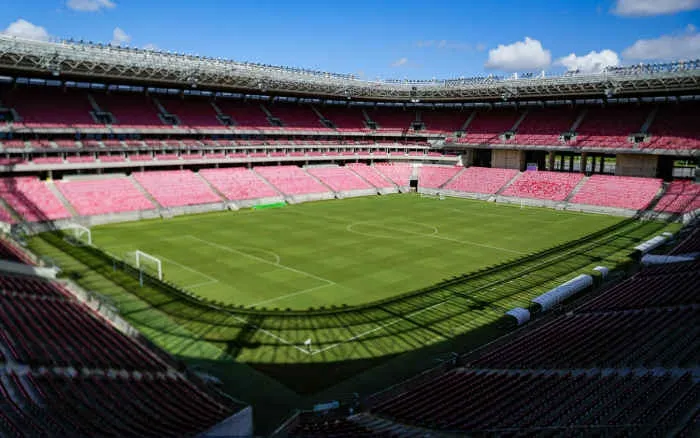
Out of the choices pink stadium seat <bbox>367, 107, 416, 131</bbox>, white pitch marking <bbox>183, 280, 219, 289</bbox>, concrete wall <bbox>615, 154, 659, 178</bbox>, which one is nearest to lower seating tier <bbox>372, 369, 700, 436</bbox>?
white pitch marking <bbox>183, 280, 219, 289</bbox>

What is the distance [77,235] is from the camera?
115ft

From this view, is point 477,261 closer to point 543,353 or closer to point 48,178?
point 543,353

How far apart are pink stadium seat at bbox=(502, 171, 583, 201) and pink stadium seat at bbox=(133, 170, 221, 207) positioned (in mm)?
33505

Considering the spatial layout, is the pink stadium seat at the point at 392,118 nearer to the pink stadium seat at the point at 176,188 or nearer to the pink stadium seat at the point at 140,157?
the pink stadium seat at the point at 176,188

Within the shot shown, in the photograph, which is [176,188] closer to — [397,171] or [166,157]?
[166,157]

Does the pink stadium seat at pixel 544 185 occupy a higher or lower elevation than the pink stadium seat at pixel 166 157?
lower

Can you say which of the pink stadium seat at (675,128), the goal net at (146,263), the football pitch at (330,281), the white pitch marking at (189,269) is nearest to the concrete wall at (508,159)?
the pink stadium seat at (675,128)

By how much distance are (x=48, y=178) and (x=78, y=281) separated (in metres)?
24.6

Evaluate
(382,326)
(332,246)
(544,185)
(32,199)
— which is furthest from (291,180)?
(382,326)

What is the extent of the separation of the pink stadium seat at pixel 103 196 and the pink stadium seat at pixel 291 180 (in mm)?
15041

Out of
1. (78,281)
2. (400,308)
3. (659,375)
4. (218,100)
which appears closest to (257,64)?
(218,100)

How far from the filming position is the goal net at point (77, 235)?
3353 cm

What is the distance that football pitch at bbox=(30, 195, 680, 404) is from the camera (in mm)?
17953

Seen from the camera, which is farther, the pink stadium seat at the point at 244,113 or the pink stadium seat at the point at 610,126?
the pink stadium seat at the point at 244,113
